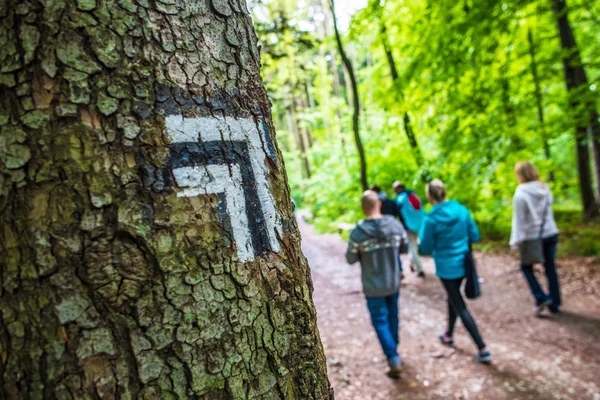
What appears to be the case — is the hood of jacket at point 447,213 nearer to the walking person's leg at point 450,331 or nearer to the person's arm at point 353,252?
the person's arm at point 353,252

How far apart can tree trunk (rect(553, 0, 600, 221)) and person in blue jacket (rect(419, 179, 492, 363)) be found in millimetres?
3015

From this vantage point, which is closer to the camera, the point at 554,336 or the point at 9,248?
the point at 9,248

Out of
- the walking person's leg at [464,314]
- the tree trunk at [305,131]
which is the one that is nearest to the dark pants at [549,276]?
→ the walking person's leg at [464,314]

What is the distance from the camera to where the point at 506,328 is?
4520 millimetres

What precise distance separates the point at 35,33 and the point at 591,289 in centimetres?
684

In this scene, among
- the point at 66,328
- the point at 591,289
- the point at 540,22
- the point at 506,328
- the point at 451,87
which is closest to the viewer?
the point at 66,328

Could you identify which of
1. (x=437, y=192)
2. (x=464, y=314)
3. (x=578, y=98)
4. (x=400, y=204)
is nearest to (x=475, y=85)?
(x=578, y=98)

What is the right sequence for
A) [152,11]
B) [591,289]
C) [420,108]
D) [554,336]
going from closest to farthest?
[152,11] < [554,336] < [591,289] < [420,108]

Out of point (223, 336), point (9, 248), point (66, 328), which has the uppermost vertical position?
point (9, 248)

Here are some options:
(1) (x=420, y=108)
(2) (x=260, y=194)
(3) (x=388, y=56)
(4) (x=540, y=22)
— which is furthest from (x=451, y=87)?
(2) (x=260, y=194)

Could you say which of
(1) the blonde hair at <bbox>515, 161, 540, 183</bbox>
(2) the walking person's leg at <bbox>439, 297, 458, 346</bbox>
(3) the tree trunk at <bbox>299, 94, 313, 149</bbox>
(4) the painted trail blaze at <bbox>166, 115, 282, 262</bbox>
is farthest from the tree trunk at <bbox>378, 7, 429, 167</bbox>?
(3) the tree trunk at <bbox>299, 94, 313, 149</bbox>

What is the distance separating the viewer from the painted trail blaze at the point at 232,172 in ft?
2.74

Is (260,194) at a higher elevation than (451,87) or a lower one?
lower

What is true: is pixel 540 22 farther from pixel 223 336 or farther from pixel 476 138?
pixel 223 336
